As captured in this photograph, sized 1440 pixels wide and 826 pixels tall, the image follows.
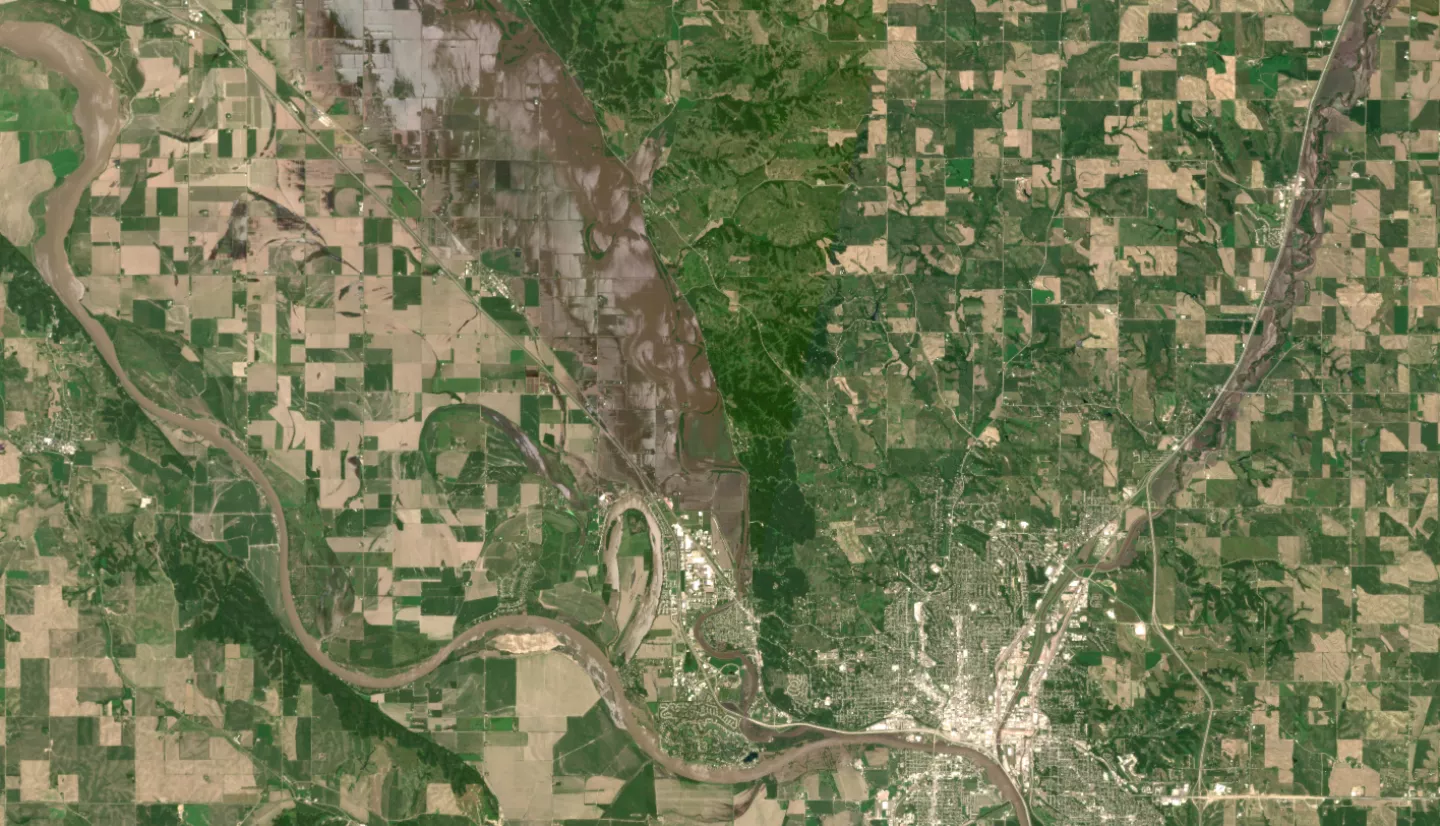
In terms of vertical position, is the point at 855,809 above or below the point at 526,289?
below

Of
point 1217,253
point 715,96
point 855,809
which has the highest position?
point 715,96

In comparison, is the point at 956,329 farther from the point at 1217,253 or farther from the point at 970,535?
the point at 1217,253

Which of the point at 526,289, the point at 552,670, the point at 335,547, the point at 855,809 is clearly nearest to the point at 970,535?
the point at 855,809

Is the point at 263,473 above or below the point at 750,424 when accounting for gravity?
below
